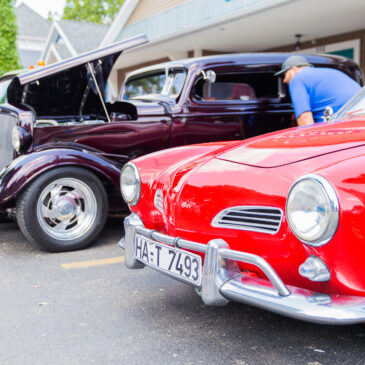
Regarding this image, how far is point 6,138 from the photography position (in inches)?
188

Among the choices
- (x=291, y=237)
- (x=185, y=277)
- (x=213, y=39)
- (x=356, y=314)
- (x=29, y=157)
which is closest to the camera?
(x=356, y=314)

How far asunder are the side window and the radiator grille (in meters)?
1.96

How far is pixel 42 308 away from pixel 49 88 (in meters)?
2.65

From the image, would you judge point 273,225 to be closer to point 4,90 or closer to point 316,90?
point 316,90

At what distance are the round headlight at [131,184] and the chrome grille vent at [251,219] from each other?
794 millimetres

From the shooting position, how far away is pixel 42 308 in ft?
9.58

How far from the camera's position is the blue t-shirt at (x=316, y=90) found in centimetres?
433

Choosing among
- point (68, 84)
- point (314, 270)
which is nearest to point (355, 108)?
point (314, 270)

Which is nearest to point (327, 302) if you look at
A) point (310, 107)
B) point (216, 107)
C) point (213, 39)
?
point (310, 107)

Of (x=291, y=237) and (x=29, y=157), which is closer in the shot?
(x=291, y=237)

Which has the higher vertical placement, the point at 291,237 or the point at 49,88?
the point at 49,88

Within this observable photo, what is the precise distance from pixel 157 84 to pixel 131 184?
2648 mm

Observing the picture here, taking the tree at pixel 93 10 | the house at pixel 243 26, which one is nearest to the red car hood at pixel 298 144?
the house at pixel 243 26

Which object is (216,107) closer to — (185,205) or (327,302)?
(185,205)
